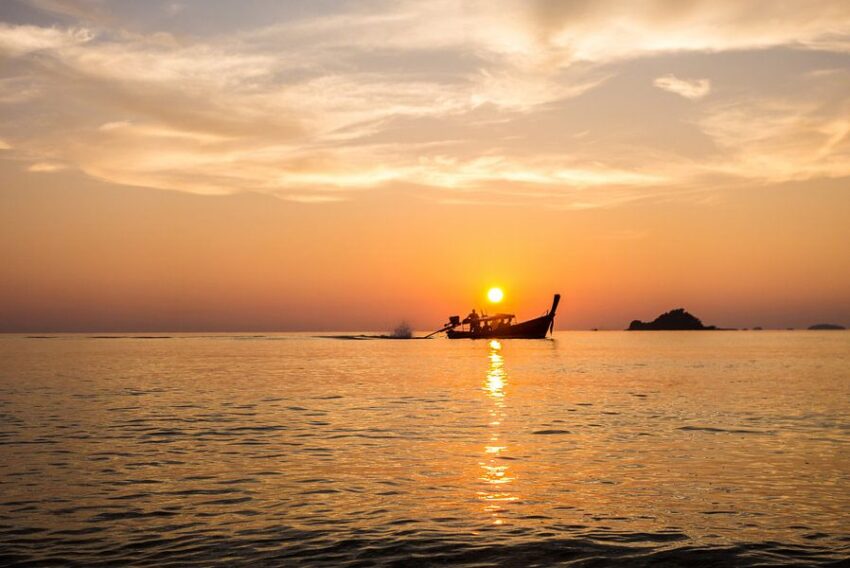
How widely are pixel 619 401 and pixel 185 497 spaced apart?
2992 centimetres

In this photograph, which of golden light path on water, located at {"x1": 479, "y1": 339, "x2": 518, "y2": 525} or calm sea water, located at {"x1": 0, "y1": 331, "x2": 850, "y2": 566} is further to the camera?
golden light path on water, located at {"x1": 479, "y1": 339, "x2": 518, "y2": 525}

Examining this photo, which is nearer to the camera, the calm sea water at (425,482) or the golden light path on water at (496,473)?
the calm sea water at (425,482)

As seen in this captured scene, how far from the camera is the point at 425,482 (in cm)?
2003

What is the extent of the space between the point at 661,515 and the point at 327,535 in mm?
7289

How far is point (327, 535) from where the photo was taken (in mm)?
14828

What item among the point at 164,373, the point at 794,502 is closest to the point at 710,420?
the point at 794,502

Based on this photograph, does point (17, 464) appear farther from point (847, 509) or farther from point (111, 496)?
point (847, 509)

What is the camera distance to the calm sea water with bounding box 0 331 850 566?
14.0 metres

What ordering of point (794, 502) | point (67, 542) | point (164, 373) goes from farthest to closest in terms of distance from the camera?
point (164, 373) < point (794, 502) < point (67, 542)

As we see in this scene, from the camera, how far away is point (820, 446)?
84.4 ft

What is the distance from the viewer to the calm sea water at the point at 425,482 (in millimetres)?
13992

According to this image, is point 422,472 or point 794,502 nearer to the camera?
point 794,502

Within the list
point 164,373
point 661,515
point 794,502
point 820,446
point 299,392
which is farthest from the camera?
point 164,373

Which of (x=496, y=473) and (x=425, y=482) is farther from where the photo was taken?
(x=496, y=473)
